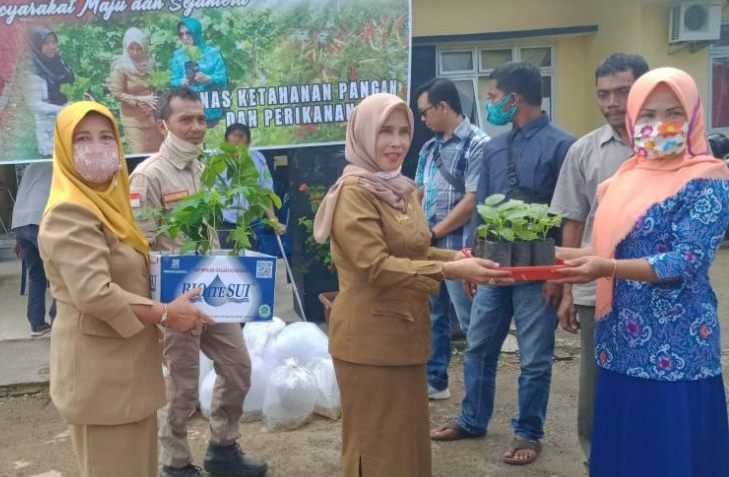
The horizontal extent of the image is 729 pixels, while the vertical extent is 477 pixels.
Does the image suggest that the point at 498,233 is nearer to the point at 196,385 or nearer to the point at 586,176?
the point at 586,176

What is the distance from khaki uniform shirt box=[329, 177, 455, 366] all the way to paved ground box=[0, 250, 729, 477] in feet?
4.02

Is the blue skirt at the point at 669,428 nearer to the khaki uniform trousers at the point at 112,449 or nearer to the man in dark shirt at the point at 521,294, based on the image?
the man in dark shirt at the point at 521,294

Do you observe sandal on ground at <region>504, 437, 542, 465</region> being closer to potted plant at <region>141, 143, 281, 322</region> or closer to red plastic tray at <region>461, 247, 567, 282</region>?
red plastic tray at <region>461, 247, 567, 282</region>

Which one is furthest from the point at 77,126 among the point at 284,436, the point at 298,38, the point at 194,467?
the point at 298,38

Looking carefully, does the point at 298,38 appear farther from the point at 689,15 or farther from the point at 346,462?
the point at 689,15

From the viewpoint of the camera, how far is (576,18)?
11.7 m

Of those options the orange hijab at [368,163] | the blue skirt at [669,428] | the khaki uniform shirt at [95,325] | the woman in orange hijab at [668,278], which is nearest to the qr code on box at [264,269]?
the orange hijab at [368,163]

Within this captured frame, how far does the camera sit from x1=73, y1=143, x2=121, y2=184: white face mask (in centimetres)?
256

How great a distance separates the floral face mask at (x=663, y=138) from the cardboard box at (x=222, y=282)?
1.40m

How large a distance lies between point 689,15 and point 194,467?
920 cm

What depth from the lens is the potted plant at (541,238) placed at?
9.48 ft

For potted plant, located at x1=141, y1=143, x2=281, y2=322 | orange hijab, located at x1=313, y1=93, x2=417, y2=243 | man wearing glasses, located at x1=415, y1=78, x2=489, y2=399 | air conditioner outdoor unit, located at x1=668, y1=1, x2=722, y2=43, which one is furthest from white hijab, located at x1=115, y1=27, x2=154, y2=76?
air conditioner outdoor unit, located at x1=668, y1=1, x2=722, y2=43

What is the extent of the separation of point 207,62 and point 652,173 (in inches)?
153

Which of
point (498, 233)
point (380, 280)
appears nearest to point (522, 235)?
point (498, 233)
